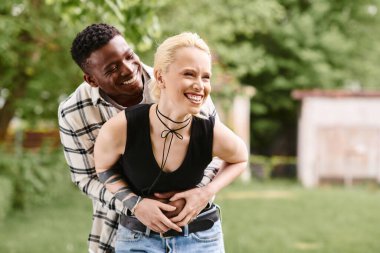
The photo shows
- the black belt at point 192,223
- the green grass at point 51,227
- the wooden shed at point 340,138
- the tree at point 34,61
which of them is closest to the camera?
the black belt at point 192,223

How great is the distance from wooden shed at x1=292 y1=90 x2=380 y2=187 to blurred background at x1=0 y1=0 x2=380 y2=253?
0.03m

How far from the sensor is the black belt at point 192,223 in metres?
2.78

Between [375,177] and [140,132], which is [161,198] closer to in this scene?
[140,132]

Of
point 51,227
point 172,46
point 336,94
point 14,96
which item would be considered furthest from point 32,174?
point 336,94

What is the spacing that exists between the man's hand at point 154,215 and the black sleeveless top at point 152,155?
3.5 inches

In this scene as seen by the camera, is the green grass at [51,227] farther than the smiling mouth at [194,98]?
Yes

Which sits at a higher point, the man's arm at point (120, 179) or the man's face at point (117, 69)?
the man's face at point (117, 69)

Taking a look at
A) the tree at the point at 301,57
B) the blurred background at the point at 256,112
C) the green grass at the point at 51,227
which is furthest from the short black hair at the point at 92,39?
the tree at the point at 301,57

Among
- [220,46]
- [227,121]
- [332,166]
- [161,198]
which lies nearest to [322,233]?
[220,46]

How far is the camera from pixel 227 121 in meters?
22.8

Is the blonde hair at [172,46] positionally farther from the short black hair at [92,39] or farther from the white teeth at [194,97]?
the short black hair at [92,39]

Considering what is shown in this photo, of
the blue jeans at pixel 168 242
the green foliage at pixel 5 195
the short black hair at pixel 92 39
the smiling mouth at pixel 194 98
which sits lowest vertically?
the green foliage at pixel 5 195

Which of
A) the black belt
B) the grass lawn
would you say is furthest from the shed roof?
the black belt

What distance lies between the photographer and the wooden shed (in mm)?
20625
